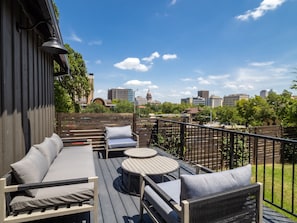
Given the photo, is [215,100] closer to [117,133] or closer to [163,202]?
[117,133]

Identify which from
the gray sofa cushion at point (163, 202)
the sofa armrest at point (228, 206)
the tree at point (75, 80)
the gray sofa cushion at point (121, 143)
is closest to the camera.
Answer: the sofa armrest at point (228, 206)

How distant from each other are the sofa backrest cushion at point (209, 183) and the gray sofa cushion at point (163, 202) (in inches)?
10.8

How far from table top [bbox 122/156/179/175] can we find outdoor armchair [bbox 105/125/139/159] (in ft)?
5.18

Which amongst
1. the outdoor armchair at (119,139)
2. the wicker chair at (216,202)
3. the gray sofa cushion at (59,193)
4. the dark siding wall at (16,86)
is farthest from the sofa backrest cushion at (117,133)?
the wicker chair at (216,202)

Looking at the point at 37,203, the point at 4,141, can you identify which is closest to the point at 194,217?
the point at 37,203

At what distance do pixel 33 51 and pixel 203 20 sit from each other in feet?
30.2

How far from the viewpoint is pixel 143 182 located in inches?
80.7

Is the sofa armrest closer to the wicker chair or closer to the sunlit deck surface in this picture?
the wicker chair

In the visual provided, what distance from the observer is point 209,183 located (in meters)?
1.40

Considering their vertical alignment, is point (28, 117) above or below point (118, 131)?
above

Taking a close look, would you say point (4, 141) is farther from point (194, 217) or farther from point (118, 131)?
point (118, 131)

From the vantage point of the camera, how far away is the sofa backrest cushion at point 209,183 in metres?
1.36

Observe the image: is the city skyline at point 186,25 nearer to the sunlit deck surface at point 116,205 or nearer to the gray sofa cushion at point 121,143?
the gray sofa cushion at point 121,143

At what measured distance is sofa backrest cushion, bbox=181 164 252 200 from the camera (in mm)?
1355
